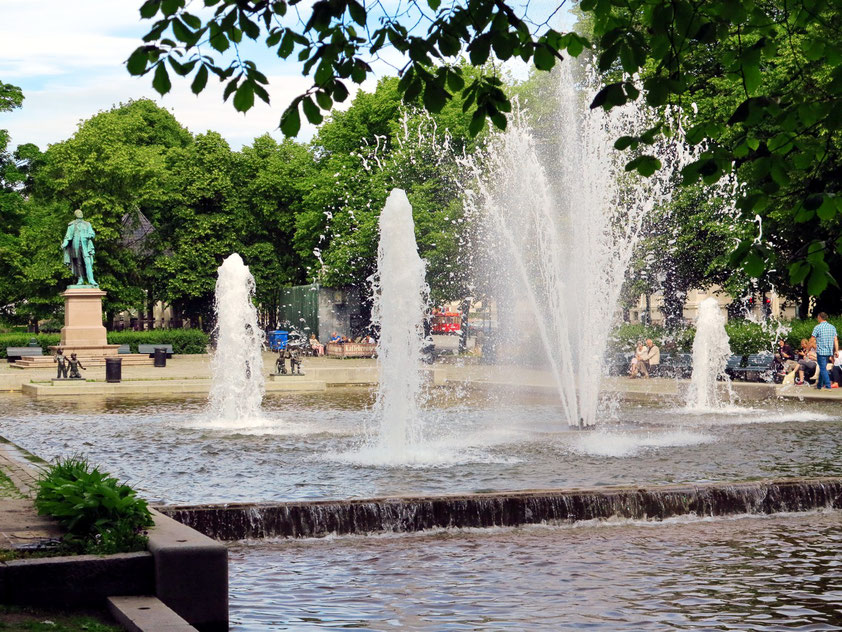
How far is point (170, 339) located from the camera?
5434 centimetres

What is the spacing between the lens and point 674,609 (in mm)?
7832

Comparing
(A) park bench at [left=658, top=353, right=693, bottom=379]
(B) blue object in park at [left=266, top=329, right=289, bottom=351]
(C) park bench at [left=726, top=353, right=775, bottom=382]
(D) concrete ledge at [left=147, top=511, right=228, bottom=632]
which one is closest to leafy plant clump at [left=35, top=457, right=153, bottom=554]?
(D) concrete ledge at [left=147, top=511, right=228, bottom=632]

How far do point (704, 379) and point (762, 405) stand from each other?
120 cm

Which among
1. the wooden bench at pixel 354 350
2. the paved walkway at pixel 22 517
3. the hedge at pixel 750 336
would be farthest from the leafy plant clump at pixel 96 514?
the wooden bench at pixel 354 350

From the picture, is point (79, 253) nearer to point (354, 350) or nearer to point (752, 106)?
point (354, 350)

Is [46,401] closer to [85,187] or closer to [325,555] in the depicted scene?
[325,555]

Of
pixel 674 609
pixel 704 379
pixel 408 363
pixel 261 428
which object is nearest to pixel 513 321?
pixel 704 379

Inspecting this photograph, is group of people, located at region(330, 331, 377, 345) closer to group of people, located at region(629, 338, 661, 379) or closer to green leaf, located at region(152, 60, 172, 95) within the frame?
group of people, located at region(629, 338, 661, 379)

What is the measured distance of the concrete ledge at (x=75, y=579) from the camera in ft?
21.3

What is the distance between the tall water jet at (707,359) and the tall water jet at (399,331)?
8.17 metres

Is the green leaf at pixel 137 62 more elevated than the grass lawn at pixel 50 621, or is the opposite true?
the green leaf at pixel 137 62

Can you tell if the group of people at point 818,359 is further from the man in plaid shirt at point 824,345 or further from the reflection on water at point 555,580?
the reflection on water at point 555,580

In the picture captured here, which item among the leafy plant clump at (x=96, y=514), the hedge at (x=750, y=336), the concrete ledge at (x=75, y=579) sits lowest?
the concrete ledge at (x=75, y=579)

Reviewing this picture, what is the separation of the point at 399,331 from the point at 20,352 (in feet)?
111
